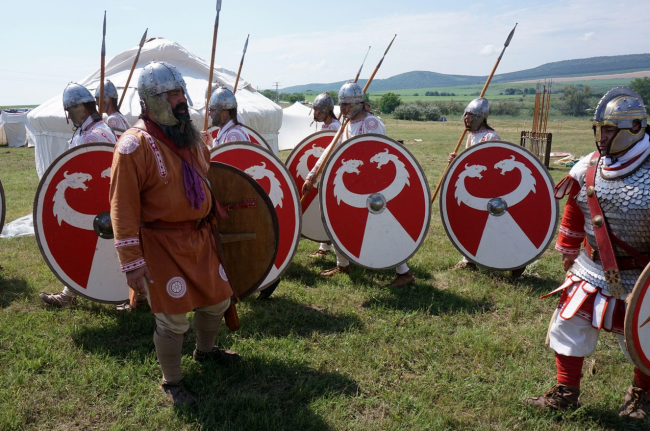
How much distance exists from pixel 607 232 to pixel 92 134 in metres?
3.66

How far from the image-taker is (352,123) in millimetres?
5012

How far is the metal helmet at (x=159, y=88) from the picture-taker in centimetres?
257

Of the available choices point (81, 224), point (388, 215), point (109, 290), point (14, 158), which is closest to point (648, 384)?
point (388, 215)

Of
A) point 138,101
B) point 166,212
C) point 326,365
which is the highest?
point 138,101

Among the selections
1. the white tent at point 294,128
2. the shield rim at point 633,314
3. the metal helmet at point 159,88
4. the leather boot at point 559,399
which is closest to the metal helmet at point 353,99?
the metal helmet at point 159,88

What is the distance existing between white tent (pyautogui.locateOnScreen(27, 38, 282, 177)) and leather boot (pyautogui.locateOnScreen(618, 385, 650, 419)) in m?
8.90

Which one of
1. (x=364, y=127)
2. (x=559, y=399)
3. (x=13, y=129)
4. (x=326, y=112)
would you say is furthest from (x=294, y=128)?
(x=559, y=399)

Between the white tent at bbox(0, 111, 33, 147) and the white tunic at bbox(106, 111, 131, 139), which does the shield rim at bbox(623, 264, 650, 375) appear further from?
the white tent at bbox(0, 111, 33, 147)

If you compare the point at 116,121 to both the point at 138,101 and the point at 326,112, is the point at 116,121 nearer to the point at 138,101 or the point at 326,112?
the point at 326,112

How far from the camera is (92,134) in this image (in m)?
3.90

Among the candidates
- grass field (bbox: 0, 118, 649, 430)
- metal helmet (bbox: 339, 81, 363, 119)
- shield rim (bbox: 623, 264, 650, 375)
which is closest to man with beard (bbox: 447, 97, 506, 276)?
grass field (bbox: 0, 118, 649, 430)

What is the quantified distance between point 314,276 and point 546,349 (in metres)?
2.33

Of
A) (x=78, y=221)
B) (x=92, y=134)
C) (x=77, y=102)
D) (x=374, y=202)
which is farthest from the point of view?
(x=374, y=202)

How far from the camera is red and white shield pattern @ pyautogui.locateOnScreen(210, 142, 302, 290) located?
398 centimetres
